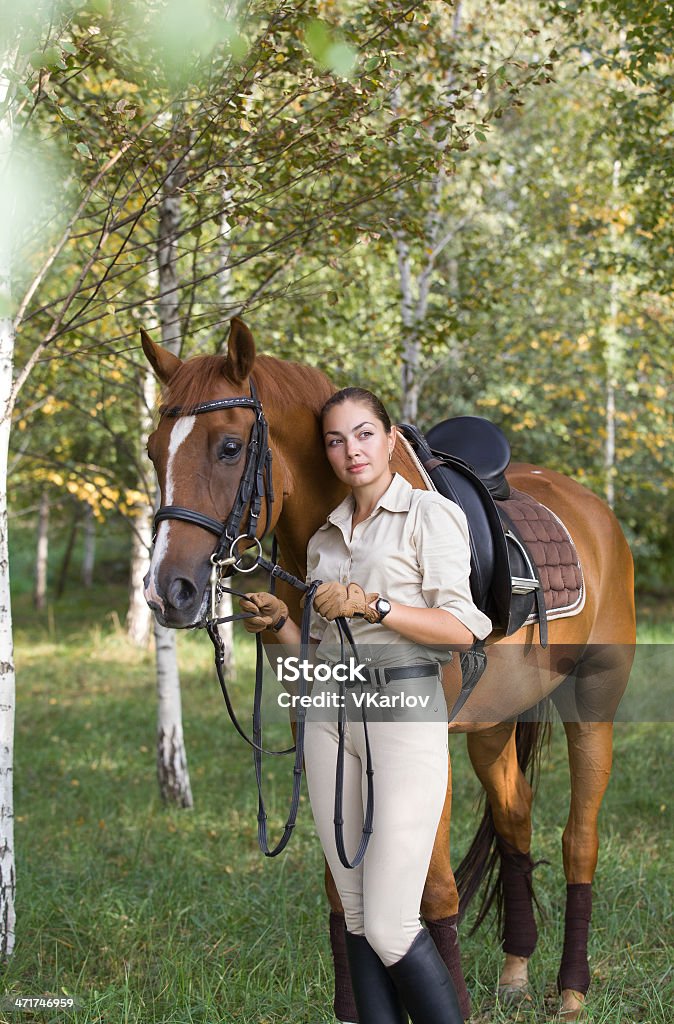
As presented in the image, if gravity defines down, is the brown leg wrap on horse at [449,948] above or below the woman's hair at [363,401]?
below

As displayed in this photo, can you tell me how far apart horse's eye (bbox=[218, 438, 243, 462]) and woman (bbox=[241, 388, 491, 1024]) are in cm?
24

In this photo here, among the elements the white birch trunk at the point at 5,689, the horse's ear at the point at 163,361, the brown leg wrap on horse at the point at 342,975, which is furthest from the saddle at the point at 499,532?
the white birch trunk at the point at 5,689

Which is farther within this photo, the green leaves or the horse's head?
the green leaves

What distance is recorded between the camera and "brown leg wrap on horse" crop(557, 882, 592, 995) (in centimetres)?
315

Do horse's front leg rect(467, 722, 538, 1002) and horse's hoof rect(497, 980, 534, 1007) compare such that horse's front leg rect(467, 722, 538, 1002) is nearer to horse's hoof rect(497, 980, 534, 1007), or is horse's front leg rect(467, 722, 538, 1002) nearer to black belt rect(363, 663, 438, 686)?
horse's hoof rect(497, 980, 534, 1007)

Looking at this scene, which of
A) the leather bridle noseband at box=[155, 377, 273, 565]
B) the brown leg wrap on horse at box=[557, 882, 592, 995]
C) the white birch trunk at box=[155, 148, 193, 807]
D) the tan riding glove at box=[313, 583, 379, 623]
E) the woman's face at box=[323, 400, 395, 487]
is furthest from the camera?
the white birch trunk at box=[155, 148, 193, 807]

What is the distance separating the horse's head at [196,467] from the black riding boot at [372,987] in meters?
0.93

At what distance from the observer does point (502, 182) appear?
36.3 ft

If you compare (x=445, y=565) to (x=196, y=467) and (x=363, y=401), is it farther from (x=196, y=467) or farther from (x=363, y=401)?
(x=196, y=467)

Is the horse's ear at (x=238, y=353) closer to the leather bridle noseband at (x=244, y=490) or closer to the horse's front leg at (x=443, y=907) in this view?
the leather bridle noseband at (x=244, y=490)

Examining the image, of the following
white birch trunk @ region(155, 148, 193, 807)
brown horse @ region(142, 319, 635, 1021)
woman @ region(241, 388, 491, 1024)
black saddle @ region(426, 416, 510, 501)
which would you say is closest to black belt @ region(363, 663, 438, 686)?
woman @ region(241, 388, 491, 1024)

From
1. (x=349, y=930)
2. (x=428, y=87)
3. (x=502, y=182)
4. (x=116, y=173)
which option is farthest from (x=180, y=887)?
(x=502, y=182)

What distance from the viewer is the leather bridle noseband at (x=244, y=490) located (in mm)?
2133

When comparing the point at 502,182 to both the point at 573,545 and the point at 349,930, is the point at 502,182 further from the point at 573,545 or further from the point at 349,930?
the point at 349,930
